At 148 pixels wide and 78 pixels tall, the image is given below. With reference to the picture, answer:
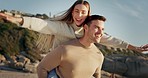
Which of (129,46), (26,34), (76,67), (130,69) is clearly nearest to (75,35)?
(76,67)

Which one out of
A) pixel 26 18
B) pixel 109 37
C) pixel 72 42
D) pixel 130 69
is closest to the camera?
pixel 26 18

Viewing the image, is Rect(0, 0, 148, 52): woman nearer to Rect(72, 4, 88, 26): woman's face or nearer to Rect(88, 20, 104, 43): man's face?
Rect(72, 4, 88, 26): woman's face

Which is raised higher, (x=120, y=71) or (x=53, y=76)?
(x=53, y=76)

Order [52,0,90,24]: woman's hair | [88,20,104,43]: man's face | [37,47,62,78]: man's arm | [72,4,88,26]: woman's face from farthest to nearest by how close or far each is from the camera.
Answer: [52,0,90,24]: woman's hair
[72,4,88,26]: woman's face
[88,20,104,43]: man's face
[37,47,62,78]: man's arm

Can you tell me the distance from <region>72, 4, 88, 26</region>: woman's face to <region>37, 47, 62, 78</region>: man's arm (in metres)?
0.43

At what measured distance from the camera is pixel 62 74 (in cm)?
386

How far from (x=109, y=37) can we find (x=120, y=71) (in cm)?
2723

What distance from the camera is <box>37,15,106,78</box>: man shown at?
378cm

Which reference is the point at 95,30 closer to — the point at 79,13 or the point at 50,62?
the point at 79,13

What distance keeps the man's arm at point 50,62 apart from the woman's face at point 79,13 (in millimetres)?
429

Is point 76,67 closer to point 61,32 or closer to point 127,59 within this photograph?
point 61,32

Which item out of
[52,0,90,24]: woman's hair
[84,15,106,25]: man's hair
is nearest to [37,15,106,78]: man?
[84,15,106,25]: man's hair

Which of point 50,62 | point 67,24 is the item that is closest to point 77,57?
point 50,62

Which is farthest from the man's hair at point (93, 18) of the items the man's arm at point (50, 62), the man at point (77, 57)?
the man's arm at point (50, 62)
